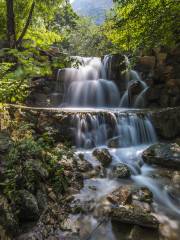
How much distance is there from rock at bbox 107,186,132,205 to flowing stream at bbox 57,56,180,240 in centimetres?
24

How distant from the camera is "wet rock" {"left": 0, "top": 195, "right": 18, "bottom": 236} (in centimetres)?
363

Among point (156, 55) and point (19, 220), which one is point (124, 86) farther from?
point (19, 220)

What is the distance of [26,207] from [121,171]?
3.20 meters

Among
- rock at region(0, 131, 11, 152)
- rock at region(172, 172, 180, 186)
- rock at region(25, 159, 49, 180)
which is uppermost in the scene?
rock at region(0, 131, 11, 152)

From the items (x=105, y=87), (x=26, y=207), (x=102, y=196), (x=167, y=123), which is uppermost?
(x=105, y=87)

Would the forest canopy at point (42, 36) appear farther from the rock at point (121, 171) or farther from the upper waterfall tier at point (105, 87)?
the upper waterfall tier at point (105, 87)

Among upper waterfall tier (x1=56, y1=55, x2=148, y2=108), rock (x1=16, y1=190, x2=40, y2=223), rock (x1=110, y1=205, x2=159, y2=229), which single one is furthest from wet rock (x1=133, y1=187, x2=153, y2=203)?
upper waterfall tier (x1=56, y1=55, x2=148, y2=108)

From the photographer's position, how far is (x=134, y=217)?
429 centimetres

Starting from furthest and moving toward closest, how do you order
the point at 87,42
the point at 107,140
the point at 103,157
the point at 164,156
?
the point at 87,42 → the point at 107,140 → the point at 164,156 → the point at 103,157

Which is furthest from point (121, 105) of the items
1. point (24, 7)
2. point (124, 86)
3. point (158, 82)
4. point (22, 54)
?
point (22, 54)

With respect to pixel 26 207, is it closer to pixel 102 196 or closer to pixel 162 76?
pixel 102 196

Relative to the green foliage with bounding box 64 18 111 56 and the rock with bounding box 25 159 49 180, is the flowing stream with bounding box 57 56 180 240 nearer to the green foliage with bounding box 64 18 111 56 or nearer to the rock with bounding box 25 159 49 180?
the rock with bounding box 25 159 49 180

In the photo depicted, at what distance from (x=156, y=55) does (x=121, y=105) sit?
12.5 feet

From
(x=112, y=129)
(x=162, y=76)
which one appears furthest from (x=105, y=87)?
(x=112, y=129)
